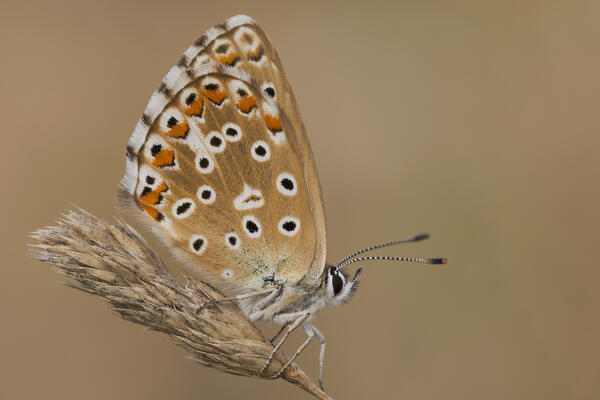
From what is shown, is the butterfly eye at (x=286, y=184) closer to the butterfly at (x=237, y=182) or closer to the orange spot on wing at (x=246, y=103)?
the butterfly at (x=237, y=182)

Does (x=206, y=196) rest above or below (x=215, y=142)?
below

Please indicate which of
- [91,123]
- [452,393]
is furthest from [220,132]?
[91,123]

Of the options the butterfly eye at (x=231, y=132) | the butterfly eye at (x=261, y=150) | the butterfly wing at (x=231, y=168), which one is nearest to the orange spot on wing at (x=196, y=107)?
the butterfly wing at (x=231, y=168)

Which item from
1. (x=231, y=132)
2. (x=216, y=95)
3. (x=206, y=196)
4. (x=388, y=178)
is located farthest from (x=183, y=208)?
(x=388, y=178)

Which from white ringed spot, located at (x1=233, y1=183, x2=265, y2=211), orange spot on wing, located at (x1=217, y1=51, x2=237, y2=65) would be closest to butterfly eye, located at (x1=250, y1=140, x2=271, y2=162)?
white ringed spot, located at (x1=233, y1=183, x2=265, y2=211)

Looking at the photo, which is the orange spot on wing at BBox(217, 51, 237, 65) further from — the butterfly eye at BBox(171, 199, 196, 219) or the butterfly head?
the butterfly head

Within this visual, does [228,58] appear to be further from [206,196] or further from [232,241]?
[232,241]
